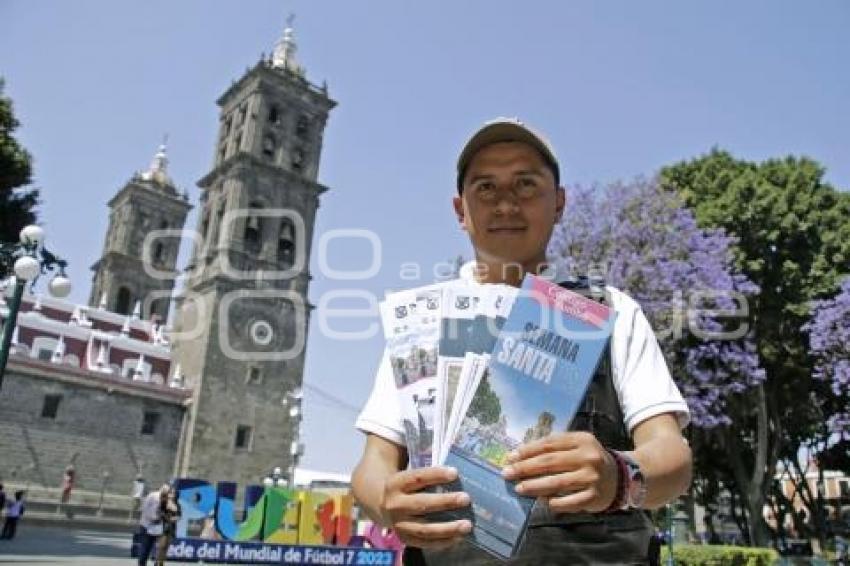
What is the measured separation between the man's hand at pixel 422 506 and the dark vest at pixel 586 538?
6.9 inches

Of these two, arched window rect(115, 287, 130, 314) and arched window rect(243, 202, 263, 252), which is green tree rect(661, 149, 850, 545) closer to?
arched window rect(243, 202, 263, 252)

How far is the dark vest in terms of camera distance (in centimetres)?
155

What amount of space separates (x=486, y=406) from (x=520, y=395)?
0.25ft

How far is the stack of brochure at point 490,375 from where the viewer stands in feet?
4.59

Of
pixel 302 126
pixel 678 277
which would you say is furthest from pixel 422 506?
pixel 302 126

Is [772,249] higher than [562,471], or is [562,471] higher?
[772,249]

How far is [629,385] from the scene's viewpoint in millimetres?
1721

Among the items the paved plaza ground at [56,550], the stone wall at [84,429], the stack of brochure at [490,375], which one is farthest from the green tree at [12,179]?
the stack of brochure at [490,375]

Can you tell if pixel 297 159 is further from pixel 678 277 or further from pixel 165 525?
pixel 165 525

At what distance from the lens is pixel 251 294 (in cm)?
3791

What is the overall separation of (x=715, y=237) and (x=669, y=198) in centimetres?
149

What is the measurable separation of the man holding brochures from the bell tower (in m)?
32.1

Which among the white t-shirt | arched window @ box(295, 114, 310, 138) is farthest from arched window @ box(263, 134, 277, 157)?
the white t-shirt

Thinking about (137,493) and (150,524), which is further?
(137,493)
